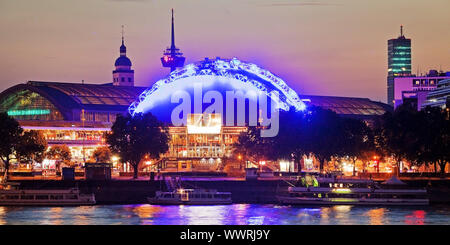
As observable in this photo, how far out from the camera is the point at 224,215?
136m

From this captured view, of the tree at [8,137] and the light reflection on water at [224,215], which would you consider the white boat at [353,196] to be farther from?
the tree at [8,137]

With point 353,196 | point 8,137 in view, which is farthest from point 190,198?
point 8,137

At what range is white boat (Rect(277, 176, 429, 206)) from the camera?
15525 cm

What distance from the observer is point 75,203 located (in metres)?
154

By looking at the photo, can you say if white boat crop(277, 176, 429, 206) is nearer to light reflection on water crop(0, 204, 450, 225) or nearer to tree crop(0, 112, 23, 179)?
light reflection on water crop(0, 204, 450, 225)

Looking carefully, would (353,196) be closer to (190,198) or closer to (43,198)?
(190,198)

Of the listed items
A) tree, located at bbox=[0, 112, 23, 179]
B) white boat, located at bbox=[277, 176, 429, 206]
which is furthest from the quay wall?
tree, located at bbox=[0, 112, 23, 179]

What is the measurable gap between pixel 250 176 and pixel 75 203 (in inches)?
1383

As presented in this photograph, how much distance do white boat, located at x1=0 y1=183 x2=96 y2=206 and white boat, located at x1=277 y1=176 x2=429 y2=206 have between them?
102 feet

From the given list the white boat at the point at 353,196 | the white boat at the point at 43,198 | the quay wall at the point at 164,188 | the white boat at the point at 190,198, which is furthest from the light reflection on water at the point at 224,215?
the quay wall at the point at 164,188

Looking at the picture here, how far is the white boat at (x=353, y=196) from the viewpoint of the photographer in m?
155

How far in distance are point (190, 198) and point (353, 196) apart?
25.4m

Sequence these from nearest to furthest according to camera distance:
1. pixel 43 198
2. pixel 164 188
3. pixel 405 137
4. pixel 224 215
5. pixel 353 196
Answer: pixel 224 215 < pixel 43 198 < pixel 353 196 < pixel 164 188 < pixel 405 137
